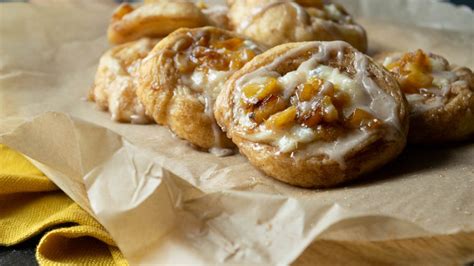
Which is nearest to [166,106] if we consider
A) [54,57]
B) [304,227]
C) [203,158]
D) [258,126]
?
[203,158]

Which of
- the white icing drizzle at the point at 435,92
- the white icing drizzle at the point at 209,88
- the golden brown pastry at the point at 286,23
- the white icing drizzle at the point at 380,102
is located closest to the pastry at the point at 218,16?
the golden brown pastry at the point at 286,23

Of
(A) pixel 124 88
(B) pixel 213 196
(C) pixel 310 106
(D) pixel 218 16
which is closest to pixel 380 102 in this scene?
(C) pixel 310 106

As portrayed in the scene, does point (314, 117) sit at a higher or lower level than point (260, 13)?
higher

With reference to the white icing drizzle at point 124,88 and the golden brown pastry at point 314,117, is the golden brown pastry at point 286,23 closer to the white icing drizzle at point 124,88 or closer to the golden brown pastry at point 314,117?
the white icing drizzle at point 124,88

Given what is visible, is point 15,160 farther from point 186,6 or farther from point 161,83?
point 186,6

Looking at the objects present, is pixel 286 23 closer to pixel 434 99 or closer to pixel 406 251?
pixel 434 99
